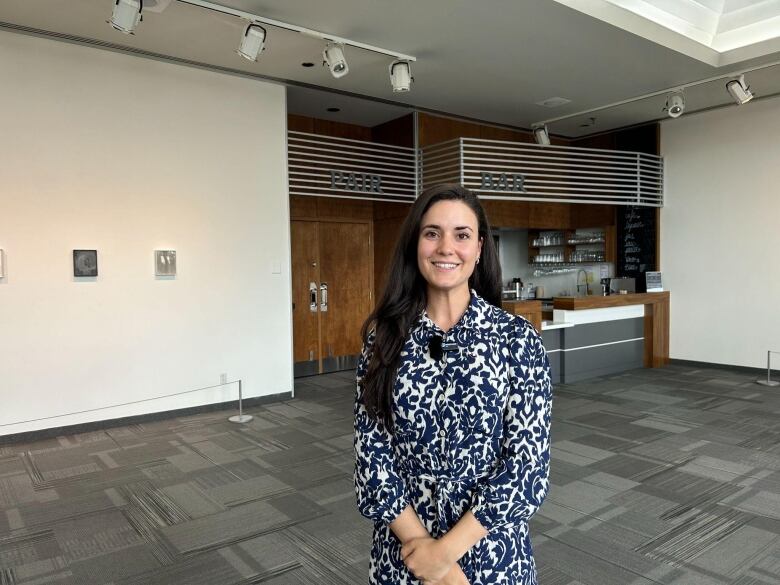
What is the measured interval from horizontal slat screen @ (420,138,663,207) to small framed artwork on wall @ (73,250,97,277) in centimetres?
422

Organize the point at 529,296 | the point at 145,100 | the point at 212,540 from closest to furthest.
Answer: the point at 212,540
the point at 145,100
the point at 529,296

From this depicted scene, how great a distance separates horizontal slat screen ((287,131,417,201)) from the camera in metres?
7.22

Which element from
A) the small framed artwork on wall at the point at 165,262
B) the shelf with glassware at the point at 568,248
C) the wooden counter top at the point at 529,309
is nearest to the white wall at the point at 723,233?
the shelf with glassware at the point at 568,248

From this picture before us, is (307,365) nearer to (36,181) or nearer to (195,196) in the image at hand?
(195,196)

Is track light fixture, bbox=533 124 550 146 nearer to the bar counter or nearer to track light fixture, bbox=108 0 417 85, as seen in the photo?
the bar counter

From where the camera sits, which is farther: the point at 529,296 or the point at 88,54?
the point at 529,296

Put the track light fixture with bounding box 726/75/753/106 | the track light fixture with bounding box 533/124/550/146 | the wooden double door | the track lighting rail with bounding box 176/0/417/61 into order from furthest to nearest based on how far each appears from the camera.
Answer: the track light fixture with bounding box 533/124/550/146
the wooden double door
the track light fixture with bounding box 726/75/753/106
the track lighting rail with bounding box 176/0/417/61

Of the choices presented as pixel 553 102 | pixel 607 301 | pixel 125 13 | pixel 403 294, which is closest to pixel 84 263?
pixel 125 13

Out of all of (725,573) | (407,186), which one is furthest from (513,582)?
(407,186)

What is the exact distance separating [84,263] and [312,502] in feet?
11.1

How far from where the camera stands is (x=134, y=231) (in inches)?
233

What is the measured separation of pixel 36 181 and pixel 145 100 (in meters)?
1.32

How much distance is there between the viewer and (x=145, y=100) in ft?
19.5

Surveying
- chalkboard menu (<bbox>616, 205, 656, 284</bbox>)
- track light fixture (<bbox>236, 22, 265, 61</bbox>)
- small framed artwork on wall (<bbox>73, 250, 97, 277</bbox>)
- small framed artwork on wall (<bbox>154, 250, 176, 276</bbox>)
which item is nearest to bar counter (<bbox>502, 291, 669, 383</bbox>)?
chalkboard menu (<bbox>616, 205, 656, 284</bbox>)
